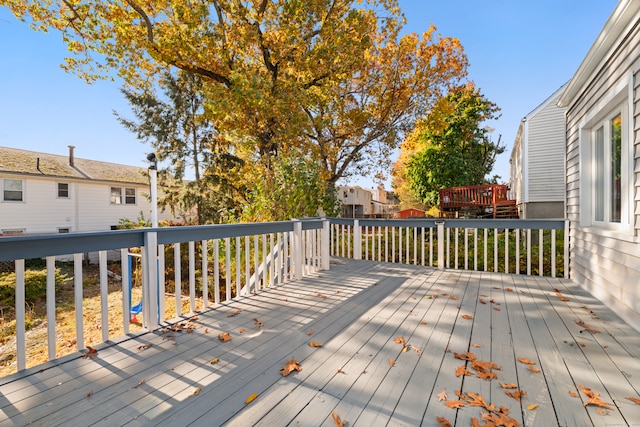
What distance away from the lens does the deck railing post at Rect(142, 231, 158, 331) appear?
2.55 meters

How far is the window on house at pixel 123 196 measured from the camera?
15105 mm

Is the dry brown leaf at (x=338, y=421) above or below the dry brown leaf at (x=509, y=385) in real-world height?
above

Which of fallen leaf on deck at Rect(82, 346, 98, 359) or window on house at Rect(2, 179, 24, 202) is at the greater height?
window on house at Rect(2, 179, 24, 202)

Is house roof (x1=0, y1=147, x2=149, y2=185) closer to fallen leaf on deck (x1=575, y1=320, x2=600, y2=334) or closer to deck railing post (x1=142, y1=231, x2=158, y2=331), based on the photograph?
deck railing post (x1=142, y1=231, x2=158, y2=331)

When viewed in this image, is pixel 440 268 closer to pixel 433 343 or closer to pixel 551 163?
pixel 433 343

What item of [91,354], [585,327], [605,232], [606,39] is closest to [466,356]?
[585,327]

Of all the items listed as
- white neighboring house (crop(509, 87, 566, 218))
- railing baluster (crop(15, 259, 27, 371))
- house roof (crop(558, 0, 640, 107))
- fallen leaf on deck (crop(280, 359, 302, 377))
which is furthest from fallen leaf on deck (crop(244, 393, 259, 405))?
white neighboring house (crop(509, 87, 566, 218))

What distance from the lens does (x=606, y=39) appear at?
2807 mm

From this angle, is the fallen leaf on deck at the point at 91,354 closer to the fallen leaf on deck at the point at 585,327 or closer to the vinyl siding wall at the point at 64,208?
the fallen leaf on deck at the point at 585,327

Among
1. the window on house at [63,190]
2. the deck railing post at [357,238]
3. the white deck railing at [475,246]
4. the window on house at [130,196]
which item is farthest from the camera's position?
the window on house at [130,196]

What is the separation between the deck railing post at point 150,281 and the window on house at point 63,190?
1466cm

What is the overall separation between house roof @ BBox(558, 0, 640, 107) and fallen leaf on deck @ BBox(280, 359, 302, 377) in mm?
3784

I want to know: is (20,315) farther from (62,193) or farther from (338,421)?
(62,193)

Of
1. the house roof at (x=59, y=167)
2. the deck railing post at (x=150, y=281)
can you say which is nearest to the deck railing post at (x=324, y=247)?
the deck railing post at (x=150, y=281)
